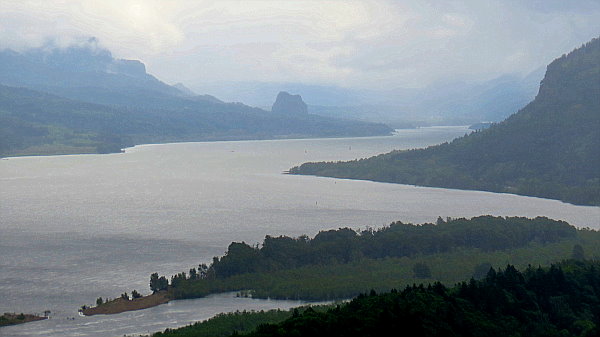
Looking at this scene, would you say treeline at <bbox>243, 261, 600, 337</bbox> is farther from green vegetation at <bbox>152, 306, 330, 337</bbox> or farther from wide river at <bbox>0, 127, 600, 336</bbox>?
wide river at <bbox>0, 127, 600, 336</bbox>

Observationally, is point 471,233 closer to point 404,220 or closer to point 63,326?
point 404,220

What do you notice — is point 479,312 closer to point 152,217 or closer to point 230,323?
point 230,323

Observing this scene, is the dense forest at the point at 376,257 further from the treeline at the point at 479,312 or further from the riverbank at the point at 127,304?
the treeline at the point at 479,312

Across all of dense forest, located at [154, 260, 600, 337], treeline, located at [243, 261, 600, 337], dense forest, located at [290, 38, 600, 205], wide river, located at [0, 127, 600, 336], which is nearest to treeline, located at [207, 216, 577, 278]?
wide river, located at [0, 127, 600, 336]

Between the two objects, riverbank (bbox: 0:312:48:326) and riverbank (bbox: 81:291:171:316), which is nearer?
riverbank (bbox: 0:312:48:326)

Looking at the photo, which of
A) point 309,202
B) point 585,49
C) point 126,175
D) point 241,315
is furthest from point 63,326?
point 585,49
